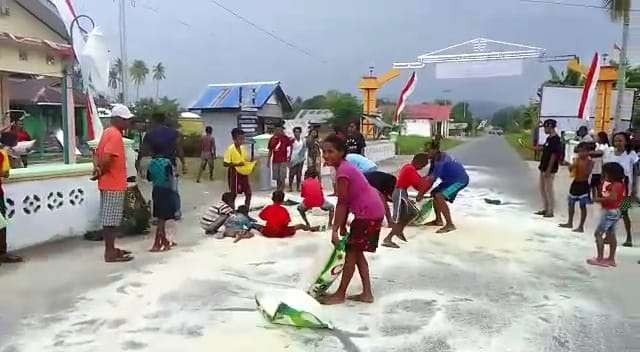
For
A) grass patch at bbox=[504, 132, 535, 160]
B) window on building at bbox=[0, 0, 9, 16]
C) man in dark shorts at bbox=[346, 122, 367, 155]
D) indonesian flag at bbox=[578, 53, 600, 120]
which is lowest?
grass patch at bbox=[504, 132, 535, 160]

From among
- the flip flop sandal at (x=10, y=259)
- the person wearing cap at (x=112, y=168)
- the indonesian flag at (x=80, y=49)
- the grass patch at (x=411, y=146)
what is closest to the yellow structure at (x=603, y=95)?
the grass patch at (x=411, y=146)

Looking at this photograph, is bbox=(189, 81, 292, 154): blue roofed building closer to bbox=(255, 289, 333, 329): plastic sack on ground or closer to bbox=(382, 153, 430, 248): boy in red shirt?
bbox=(382, 153, 430, 248): boy in red shirt

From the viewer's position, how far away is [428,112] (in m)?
92.4

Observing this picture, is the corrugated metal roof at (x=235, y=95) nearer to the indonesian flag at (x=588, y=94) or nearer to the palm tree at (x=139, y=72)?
the indonesian flag at (x=588, y=94)

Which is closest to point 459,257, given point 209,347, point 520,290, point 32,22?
point 520,290

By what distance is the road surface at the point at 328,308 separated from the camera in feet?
14.6

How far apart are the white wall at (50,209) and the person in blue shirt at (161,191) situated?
4.25 ft

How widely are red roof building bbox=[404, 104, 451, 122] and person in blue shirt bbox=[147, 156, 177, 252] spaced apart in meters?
80.9

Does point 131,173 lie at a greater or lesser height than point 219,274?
greater

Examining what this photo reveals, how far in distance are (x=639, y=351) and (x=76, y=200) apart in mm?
6625

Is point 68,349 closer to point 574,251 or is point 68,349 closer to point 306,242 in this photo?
point 306,242

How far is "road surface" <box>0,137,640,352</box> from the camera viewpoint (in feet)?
14.6

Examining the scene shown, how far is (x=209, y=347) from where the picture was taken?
4.27 metres

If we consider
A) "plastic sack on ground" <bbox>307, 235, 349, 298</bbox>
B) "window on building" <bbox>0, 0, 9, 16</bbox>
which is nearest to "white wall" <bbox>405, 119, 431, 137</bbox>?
"window on building" <bbox>0, 0, 9, 16</bbox>
